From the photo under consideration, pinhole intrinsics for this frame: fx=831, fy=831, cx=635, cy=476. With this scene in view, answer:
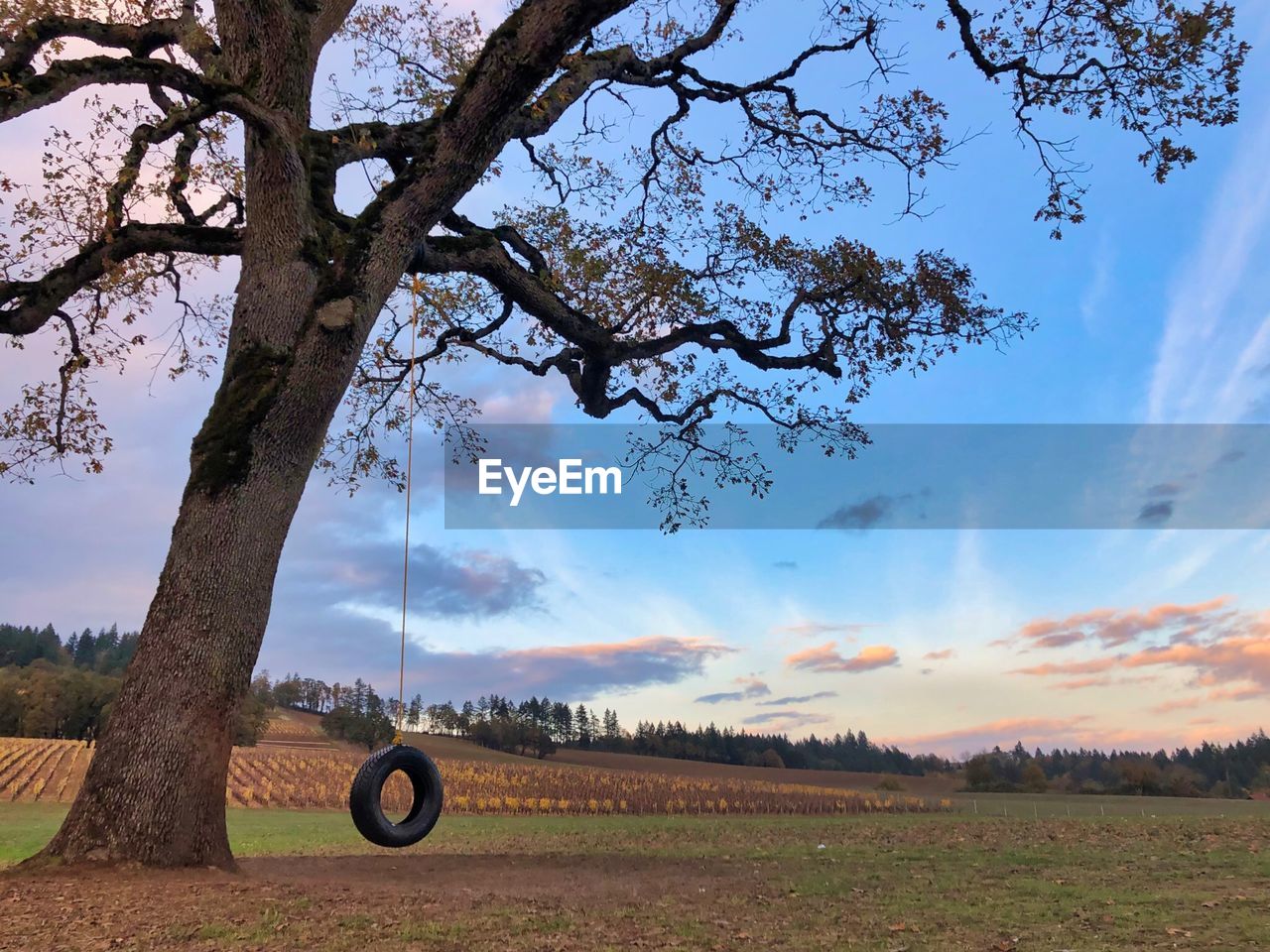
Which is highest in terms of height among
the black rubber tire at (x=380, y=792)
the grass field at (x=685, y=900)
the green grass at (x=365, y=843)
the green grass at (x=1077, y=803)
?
the black rubber tire at (x=380, y=792)

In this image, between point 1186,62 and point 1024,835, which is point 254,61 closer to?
point 1186,62

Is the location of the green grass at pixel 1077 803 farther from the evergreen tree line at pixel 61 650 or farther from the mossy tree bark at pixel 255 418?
the evergreen tree line at pixel 61 650

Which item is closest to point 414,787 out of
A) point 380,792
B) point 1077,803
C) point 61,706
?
point 380,792

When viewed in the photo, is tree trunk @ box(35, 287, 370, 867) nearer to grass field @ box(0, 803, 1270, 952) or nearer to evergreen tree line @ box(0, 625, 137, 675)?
grass field @ box(0, 803, 1270, 952)

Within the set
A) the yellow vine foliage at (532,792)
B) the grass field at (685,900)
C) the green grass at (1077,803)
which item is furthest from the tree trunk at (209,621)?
the green grass at (1077,803)

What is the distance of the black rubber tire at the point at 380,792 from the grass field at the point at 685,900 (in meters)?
0.44

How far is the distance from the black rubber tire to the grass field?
0.44m

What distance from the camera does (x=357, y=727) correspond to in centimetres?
6072

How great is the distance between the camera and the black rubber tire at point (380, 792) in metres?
6.75

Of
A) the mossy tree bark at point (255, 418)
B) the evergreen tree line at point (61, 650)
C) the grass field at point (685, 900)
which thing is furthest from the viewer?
the evergreen tree line at point (61, 650)

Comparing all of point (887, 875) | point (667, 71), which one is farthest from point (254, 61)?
point (887, 875)

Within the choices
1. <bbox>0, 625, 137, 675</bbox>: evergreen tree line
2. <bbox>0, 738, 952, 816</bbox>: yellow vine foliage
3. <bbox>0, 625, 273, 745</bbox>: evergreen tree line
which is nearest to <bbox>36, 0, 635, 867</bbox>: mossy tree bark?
<bbox>0, 738, 952, 816</bbox>: yellow vine foliage

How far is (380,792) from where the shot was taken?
23.2 ft

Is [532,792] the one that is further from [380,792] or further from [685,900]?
[380,792]
